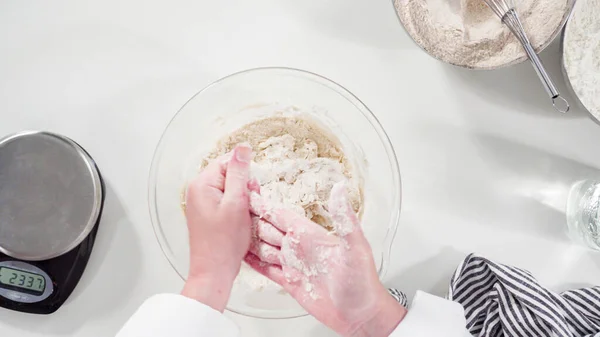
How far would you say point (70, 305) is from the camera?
0.85 meters

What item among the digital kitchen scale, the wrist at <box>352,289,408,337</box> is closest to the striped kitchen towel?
the wrist at <box>352,289,408,337</box>

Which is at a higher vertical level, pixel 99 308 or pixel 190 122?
pixel 190 122

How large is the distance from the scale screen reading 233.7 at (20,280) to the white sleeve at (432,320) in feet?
1.70

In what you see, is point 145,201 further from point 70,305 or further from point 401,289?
point 401,289

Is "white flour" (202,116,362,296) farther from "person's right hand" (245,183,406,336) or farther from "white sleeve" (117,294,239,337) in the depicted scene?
"white sleeve" (117,294,239,337)

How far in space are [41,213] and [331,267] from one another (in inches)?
16.9

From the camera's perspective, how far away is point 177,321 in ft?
2.25

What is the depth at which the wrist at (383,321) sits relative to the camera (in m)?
0.72

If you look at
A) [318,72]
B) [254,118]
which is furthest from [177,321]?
[318,72]

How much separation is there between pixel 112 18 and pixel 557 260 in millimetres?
815

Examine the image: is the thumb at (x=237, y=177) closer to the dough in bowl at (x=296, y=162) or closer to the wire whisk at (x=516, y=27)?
the dough in bowl at (x=296, y=162)

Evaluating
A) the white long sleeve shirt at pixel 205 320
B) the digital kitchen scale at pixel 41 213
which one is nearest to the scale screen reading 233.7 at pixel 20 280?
the digital kitchen scale at pixel 41 213

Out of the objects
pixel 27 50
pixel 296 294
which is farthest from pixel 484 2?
pixel 27 50

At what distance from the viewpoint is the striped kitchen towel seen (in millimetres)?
816
